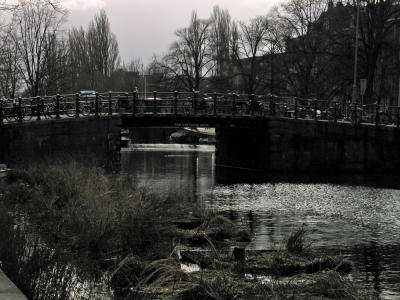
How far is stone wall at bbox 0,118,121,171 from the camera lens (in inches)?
933

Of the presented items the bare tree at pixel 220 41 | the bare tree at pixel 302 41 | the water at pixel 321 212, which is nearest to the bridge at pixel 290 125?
the water at pixel 321 212

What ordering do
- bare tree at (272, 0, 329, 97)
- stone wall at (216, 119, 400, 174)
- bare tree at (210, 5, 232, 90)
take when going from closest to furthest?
stone wall at (216, 119, 400, 174)
bare tree at (272, 0, 329, 97)
bare tree at (210, 5, 232, 90)

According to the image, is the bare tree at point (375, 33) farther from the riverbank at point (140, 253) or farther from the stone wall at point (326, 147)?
the riverbank at point (140, 253)

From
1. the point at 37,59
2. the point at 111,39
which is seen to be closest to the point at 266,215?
the point at 37,59

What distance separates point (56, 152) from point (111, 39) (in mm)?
50857

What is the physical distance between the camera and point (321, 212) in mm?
16594

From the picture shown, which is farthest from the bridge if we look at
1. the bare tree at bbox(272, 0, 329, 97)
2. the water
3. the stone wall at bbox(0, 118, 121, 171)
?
the bare tree at bbox(272, 0, 329, 97)

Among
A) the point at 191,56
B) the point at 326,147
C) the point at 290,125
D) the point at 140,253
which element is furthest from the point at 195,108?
the point at 191,56

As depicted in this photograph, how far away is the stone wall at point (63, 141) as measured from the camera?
2369 centimetres

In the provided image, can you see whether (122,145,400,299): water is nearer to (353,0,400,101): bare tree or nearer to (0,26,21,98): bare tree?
(0,26,21,98): bare tree

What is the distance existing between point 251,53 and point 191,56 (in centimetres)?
834

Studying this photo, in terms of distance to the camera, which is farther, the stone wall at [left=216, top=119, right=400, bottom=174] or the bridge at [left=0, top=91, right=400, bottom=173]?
the stone wall at [left=216, top=119, right=400, bottom=174]

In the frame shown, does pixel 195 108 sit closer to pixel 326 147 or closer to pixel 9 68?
pixel 326 147

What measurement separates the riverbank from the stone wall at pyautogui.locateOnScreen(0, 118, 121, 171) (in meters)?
9.10
